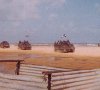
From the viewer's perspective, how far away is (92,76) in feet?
33.3

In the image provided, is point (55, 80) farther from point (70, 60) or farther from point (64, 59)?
point (64, 59)

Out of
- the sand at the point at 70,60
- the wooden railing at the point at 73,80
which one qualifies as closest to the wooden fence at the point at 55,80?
the wooden railing at the point at 73,80

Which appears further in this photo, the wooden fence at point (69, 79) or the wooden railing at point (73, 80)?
the wooden railing at point (73, 80)

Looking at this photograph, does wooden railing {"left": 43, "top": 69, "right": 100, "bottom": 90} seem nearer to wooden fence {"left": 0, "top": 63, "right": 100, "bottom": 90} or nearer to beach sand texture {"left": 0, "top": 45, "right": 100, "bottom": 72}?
wooden fence {"left": 0, "top": 63, "right": 100, "bottom": 90}

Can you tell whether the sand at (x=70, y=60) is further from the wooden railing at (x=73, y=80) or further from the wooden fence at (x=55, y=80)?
the wooden fence at (x=55, y=80)

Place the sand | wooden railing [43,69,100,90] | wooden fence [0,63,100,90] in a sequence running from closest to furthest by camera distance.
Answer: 1. wooden fence [0,63,100,90]
2. wooden railing [43,69,100,90]
3. the sand

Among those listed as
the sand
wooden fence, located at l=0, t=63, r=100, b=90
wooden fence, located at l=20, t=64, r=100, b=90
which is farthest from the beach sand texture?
wooden fence, located at l=0, t=63, r=100, b=90

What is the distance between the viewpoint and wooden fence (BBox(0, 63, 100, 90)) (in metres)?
8.38

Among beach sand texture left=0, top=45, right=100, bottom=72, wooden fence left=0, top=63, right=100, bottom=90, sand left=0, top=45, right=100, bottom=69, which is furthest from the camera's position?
beach sand texture left=0, top=45, right=100, bottom=72

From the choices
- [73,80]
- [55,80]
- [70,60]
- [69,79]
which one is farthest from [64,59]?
[55,80]

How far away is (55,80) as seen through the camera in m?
8.60

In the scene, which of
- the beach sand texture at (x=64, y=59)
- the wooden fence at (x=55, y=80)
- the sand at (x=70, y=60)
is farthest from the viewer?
the beach sand texture at (x=64, y=59)

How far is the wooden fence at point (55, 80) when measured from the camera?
8383 millimetres

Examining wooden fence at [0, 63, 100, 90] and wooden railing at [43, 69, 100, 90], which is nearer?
wooden fence at [0, 63, 100, 90]
